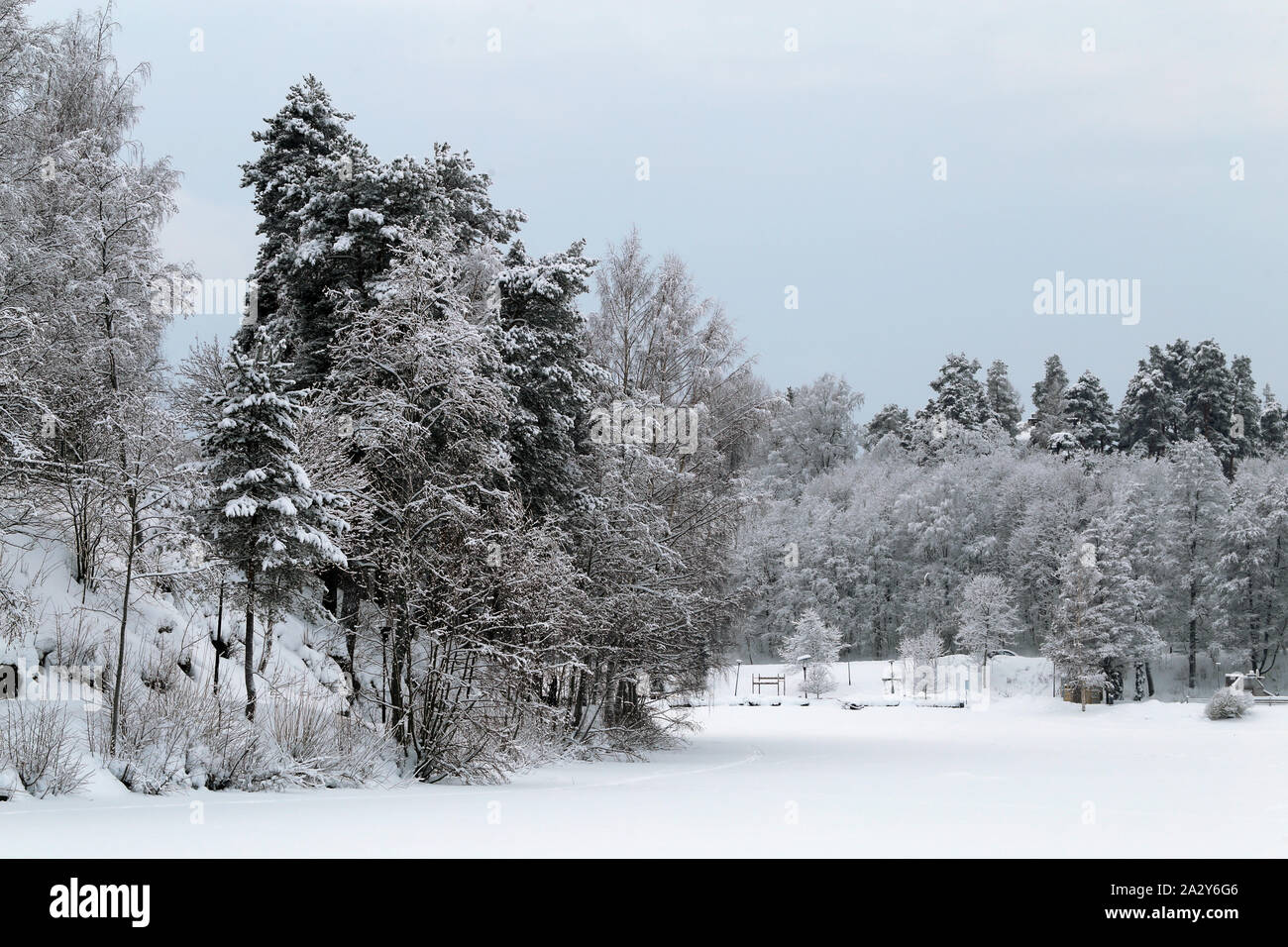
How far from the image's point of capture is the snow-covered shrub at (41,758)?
34.0 feet

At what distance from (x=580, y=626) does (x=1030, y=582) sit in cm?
5441

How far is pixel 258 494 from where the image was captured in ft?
43.0

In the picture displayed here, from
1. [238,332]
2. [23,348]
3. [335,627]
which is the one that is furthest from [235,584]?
[238,332]

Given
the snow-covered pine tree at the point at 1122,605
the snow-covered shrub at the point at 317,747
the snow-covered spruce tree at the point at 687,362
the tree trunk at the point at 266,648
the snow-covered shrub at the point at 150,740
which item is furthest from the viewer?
the snow-covered pine tree at the point at 1122,605

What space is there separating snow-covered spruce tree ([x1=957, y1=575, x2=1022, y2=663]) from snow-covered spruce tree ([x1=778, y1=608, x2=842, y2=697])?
24.1 ft

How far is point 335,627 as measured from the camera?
61.7ft

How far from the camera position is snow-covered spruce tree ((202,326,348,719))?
42.6ft

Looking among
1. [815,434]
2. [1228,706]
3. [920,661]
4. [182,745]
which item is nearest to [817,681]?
[920,661]

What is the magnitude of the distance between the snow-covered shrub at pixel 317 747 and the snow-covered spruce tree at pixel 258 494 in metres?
0.51

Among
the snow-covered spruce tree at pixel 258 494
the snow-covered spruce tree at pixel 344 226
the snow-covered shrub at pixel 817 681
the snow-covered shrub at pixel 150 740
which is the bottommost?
the snow-covered shrub at pixel 817 681

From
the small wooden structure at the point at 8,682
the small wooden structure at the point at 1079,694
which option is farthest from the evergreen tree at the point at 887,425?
the small wooden structure at the point at 8,682

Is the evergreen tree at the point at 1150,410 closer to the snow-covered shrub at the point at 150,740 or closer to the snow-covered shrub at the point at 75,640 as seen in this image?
the snow-covered shrub at the point at 75,640

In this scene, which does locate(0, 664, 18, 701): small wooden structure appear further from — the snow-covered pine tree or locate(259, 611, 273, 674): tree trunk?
the snow-covered pine tree

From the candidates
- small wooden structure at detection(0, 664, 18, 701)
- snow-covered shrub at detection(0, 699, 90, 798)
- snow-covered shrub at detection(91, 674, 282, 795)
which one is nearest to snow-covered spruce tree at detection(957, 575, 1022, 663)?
snow-covered shrub at detection(91, 674, 282, 795)
